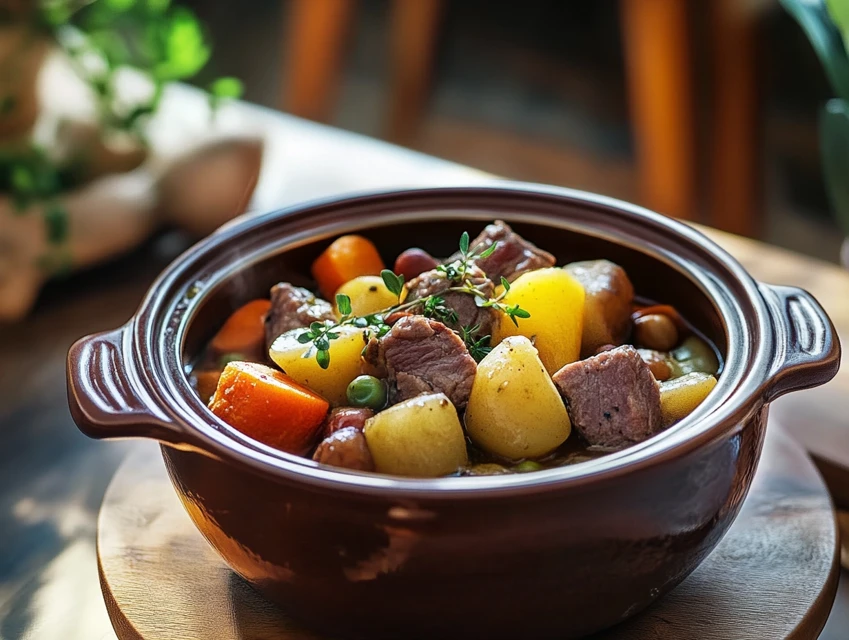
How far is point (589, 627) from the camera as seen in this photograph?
1073mm

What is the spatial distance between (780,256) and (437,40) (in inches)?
140

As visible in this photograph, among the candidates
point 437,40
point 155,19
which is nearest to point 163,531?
point 155,19

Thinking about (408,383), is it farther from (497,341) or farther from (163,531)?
(163,531)

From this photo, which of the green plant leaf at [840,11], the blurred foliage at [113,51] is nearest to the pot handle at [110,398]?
the blurred foliage at [113,51]

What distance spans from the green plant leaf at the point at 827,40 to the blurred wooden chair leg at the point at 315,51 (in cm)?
311

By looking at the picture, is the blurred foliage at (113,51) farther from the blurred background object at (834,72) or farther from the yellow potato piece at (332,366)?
the blurred background object at (834,72)

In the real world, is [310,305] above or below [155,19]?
below

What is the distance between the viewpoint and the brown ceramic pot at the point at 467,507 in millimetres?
949

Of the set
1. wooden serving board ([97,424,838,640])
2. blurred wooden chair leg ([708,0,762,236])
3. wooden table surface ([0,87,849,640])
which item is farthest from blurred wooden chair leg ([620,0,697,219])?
wooden serving board ([97,424,838,640])

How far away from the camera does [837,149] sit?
171cm

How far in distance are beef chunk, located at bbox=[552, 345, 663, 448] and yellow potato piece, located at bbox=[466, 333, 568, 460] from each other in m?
0.02

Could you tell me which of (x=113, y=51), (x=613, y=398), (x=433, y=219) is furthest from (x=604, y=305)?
(x=113, y=51)

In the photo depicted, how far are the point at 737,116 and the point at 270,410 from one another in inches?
132

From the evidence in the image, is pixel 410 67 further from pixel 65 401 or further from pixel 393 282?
pixel 393 282
